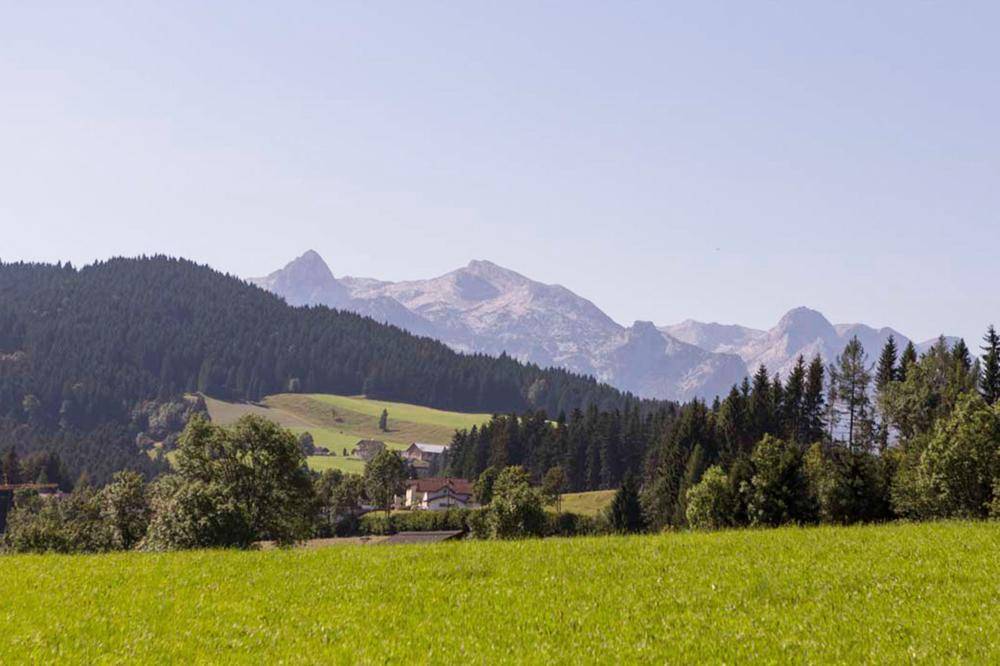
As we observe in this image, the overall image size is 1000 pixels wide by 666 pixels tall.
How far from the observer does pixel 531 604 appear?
20.1 meters

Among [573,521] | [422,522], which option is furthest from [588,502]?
[422,522]

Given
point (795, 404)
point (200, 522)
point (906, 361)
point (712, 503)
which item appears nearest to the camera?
point (200, 522)

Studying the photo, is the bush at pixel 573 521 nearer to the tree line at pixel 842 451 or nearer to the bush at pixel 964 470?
the tree line at pixel 842 451

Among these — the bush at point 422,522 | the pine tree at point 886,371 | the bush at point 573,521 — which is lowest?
the bush at point 422,522

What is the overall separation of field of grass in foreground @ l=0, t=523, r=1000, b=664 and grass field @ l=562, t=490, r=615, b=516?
142774 mm

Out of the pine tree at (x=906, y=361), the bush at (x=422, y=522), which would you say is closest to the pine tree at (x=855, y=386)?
the pine tree at (x=906, y=361)

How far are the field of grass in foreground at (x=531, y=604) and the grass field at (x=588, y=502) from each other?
14277 centimetres

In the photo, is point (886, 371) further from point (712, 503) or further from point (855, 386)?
point (712, 503)

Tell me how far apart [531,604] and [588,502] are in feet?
551

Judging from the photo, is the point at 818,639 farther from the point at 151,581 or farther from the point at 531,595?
the point at 151,581

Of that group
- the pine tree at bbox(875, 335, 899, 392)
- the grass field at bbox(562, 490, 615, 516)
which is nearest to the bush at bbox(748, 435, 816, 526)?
the pine tree at bbox(875, 335, 899, 392)

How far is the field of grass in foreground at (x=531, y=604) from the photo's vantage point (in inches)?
642

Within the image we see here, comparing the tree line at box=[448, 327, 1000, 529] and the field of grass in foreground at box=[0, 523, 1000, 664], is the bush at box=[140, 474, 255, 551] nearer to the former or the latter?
the field of grass in foreground at box=[0, 523, 1000, 664]

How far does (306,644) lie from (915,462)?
89704mm
